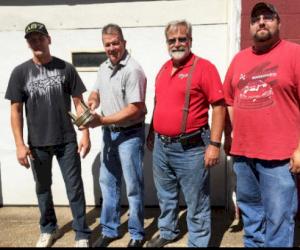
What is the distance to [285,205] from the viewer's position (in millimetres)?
2744

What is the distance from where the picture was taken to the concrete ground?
12.1 ft

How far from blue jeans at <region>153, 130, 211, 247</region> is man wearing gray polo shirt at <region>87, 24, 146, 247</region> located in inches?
7.8

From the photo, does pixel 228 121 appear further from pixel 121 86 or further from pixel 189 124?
pixel 121 86

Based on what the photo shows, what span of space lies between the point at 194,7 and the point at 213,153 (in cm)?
169

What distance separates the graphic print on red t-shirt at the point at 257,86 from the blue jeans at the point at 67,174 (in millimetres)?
1473

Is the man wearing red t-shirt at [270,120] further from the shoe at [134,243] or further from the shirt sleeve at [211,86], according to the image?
the shoe at [134,243]

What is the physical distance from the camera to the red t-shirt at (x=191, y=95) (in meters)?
3.06

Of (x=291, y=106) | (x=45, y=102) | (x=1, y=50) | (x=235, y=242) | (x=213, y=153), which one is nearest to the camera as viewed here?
(x=291, y=106)

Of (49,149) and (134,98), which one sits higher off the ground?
(134,98)

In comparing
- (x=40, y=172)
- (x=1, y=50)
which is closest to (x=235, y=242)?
(x=40, y=172)

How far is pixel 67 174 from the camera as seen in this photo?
3.46 metres

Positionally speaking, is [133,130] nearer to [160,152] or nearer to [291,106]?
[160,152]

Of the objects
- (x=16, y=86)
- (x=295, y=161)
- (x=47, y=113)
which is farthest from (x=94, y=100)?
(x=295, y=161)

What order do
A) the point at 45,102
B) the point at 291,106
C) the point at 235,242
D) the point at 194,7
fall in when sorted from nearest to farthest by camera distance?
the point at 291,106 → the point at 45,102 → the point at 235,242 → the point at 194,7
